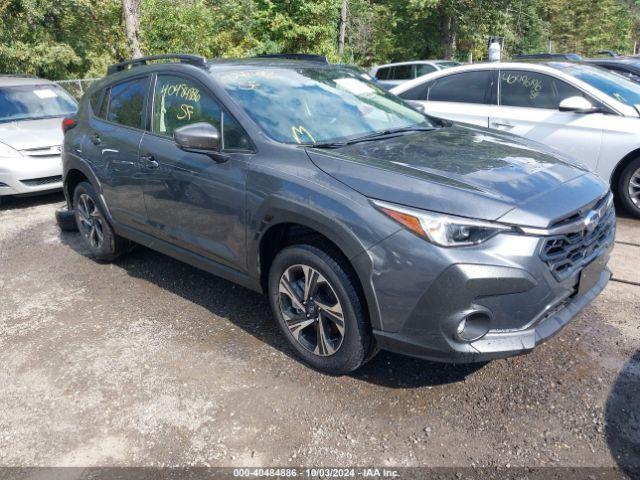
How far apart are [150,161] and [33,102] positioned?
553 cm

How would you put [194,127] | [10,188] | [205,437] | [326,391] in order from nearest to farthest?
[205,437]
[326,391]
[194,127]
[10,188]

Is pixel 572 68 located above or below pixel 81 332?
above

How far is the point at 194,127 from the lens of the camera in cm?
331

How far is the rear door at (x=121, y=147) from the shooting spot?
4184 mm

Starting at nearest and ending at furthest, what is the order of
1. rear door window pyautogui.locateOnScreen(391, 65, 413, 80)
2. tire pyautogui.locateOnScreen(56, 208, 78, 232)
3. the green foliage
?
tire pyautogui.locateOnScreen(56, 208, 78, 232)
the green foliage
rear door window pyautogui.locateOnScreen(391, 65, 413, 80)

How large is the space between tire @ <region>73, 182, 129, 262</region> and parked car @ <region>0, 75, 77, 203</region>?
2.32 metres

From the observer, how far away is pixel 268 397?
3.03 meters

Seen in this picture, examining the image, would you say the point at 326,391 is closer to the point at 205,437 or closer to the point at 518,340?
the point at 205,437

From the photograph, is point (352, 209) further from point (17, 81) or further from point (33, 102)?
point (17, 81)

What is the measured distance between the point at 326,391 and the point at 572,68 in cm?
511

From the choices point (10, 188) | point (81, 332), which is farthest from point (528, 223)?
point (10, 188)

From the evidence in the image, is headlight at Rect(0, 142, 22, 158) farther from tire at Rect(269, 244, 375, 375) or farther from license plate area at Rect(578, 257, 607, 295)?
license plate area at Rect(578, 257, 607, 295)

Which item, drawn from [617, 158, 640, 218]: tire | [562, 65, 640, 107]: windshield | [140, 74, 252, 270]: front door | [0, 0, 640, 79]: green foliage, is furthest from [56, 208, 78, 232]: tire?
[0, 0, 640, 79]: green foliage

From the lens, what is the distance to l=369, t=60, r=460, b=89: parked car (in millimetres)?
16219
